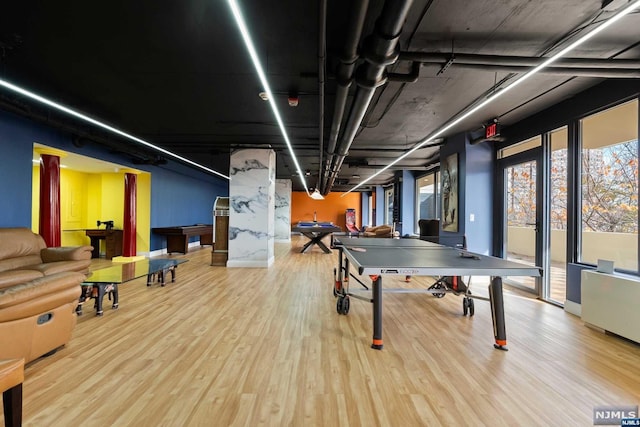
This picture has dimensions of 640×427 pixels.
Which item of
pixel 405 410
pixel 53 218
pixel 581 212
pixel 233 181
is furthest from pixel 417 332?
pixel 53 218

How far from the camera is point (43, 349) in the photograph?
2414 mm

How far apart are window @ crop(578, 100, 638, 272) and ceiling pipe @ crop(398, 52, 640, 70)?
2.86 ft

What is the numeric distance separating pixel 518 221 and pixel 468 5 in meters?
4.19

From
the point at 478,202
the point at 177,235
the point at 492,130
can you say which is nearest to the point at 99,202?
the point at 177,235

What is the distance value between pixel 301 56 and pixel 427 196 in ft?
28.6

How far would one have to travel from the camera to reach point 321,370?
2.42 meters

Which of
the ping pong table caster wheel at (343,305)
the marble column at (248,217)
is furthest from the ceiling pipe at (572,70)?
the marble column at (248,217)

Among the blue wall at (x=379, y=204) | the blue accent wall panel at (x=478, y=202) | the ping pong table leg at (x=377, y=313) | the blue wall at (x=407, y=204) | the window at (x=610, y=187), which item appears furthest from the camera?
the blue wall at (x=379, y=204)

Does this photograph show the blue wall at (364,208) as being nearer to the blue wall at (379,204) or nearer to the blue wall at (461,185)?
the blue wall at (379,204)

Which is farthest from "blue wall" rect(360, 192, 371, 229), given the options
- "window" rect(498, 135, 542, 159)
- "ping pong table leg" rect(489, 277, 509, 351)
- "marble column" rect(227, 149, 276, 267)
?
"ping pong table leg" rect(489, 277, 509, 351)

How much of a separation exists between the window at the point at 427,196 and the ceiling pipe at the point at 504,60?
673cm

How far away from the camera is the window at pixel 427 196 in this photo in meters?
9.80

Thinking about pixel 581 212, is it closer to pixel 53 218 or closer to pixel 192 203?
pixel 53 218

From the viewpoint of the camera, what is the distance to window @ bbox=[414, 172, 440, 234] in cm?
980
